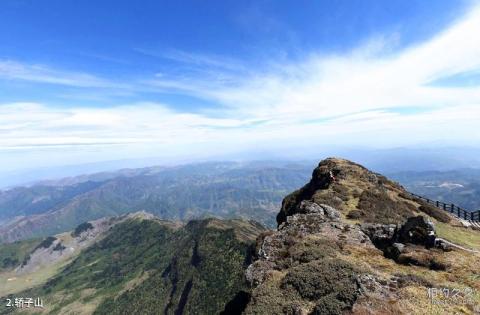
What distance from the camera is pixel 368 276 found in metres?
23.0

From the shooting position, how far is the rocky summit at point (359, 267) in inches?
813

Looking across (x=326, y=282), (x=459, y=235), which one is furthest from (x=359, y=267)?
(x=459, y=235)

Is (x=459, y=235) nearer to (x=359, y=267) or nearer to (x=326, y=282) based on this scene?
(x=359, y=267)

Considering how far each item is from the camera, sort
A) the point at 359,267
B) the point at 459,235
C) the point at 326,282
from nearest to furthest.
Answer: the point at 326,282, the point at 359,267, the point at 459,235

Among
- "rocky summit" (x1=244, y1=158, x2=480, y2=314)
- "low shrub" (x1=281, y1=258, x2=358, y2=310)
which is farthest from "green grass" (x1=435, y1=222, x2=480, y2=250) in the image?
"low shrub" (x1=281, y1=258, x2=358, y2=310)

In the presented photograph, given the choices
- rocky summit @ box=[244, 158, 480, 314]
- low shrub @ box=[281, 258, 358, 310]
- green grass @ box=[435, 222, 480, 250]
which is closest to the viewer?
rocky summit @ box=[244, 158, 480, 314]

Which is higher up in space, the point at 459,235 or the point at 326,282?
the point at 326,282

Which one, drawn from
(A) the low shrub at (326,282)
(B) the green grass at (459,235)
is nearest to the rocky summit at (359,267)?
(A) the low shrub at (326,282)

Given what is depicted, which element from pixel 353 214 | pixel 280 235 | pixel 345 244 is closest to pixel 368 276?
pixel 345 244

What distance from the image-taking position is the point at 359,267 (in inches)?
1005

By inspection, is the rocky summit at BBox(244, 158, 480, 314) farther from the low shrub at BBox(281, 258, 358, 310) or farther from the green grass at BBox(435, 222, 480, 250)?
the green grass at BBox(435, 222, 480, 250)

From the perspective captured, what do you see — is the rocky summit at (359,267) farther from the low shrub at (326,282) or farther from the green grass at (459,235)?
the green grass at (459,235)

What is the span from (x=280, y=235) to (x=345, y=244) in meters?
6.70

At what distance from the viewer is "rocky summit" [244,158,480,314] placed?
20641 mm
